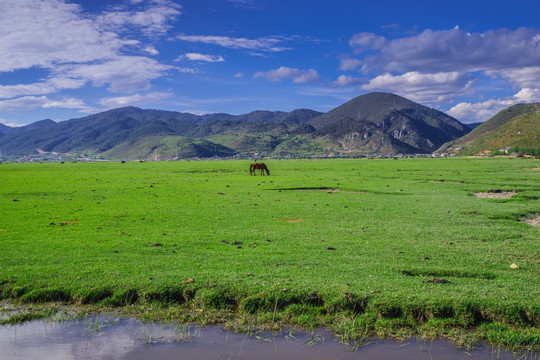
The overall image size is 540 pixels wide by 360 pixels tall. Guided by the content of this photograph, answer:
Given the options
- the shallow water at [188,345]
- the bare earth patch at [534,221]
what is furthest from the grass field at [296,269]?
the bare earth patch at [534,221]

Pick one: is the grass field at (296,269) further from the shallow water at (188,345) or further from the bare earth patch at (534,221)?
the bare earth patch at (534,221)

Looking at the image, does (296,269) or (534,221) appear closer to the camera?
(296,269)

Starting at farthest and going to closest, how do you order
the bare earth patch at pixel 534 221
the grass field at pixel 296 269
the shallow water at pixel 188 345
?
the bare earth patch at pixel 534 221, the grass field at pixel 296 269, the shallow water at pixel 188 345

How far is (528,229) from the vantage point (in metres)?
17.0

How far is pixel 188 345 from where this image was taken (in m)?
8.23

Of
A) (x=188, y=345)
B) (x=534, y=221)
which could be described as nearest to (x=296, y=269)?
(x=188, y=345)

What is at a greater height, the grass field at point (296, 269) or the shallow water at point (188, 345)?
the grass field at point (296, 269)

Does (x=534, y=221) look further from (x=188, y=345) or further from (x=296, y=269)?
(x=188, y=345)

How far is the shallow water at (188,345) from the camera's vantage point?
25.5 feet

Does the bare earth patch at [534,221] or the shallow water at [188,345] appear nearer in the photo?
the shallow water at [188,345]

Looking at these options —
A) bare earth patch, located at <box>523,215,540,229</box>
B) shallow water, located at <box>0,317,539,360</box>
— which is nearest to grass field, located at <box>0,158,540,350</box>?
shallow water, located at <box>0,317,539,360</box>

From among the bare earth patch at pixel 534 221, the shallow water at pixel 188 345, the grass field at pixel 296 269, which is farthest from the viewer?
the bare earth patch at pixel 534 221

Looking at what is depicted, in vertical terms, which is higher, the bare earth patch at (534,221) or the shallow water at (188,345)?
the bare earth patch at (534,221)

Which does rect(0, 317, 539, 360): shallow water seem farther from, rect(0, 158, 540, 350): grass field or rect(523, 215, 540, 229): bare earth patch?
rect(523, 215, 540, 229): bare earth patch
